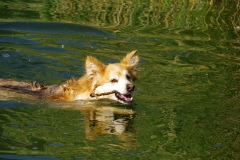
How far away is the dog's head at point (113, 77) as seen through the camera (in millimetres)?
9375

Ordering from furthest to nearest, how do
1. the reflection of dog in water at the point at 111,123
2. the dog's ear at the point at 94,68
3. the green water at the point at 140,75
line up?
1. the dog's ear at the point at 94,68
2. the reflection of dog in water at the point at 111,123
3. the green water at the point at 140,75

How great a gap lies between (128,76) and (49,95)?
1.26 m

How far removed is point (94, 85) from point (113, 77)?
1.20ft

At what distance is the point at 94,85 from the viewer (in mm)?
9656

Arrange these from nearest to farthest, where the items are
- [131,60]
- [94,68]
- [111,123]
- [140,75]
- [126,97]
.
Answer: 1. [111,123]
2. [126,97]
3. [94,68]
4. [131,60]
5. [140,75]

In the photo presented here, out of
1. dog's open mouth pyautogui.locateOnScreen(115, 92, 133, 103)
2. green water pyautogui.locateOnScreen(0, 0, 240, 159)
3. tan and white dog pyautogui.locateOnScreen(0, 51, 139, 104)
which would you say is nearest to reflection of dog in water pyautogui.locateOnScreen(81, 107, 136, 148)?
green water pyautogui.locateOnScreen(0, 0, 240, 159)

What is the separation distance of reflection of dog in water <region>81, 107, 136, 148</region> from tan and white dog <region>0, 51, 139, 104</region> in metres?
0.27

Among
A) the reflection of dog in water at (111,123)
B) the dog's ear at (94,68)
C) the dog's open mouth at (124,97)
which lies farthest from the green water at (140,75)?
the dog's ear at (94,68)

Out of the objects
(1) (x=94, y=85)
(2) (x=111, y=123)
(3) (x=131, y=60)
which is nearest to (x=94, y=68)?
(1) (x=94, y=85)

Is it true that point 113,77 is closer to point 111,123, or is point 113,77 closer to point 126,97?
point 126,97

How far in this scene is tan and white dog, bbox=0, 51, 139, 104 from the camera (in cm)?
944

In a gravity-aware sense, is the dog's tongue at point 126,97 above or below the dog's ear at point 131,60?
below

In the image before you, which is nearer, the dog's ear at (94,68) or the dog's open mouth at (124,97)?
the dog's open mouth at (124,97)

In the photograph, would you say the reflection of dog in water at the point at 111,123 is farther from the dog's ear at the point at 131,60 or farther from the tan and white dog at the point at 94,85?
the dog's ear at the point at 131,60
